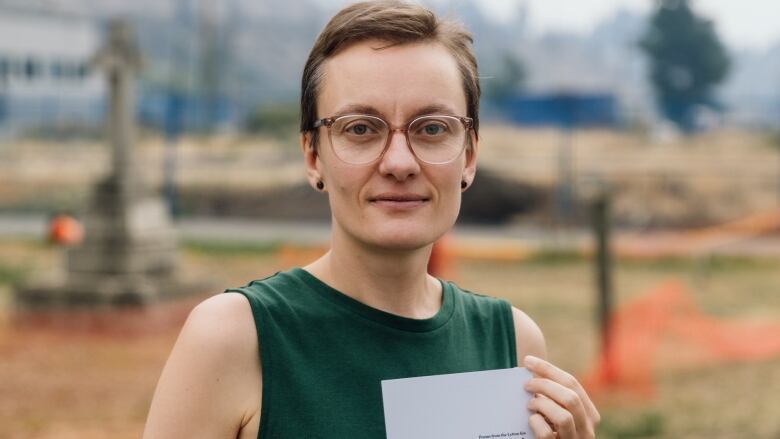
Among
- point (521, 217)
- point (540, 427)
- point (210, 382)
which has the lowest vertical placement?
point (521, 217)

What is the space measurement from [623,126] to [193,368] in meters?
23.5

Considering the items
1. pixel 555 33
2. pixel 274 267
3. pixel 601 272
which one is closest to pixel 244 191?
pixel 274 267

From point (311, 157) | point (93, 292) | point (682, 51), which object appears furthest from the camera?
point (682, 51)

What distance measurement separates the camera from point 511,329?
1740 millimetres

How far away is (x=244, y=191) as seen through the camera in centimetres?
2511

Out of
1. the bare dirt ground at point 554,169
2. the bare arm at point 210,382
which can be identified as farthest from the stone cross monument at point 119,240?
the bare dirt ground at point 554,169

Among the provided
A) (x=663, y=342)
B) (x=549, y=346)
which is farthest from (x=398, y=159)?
(x=663, y=342)

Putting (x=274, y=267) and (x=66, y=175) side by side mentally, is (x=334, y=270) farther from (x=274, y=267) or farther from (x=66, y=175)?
(x=66, y=175)

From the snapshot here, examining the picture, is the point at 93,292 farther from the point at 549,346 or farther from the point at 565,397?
the point at 565,397

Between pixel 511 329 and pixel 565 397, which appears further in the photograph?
pixel 511 329

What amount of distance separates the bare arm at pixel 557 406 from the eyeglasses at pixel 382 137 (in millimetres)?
323

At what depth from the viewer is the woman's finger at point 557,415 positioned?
4.87 feet

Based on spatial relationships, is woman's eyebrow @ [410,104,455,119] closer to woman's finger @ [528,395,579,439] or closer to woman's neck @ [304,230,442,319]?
woman's neck @ [304,230,442,319]

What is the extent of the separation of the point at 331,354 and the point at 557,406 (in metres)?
0.32
